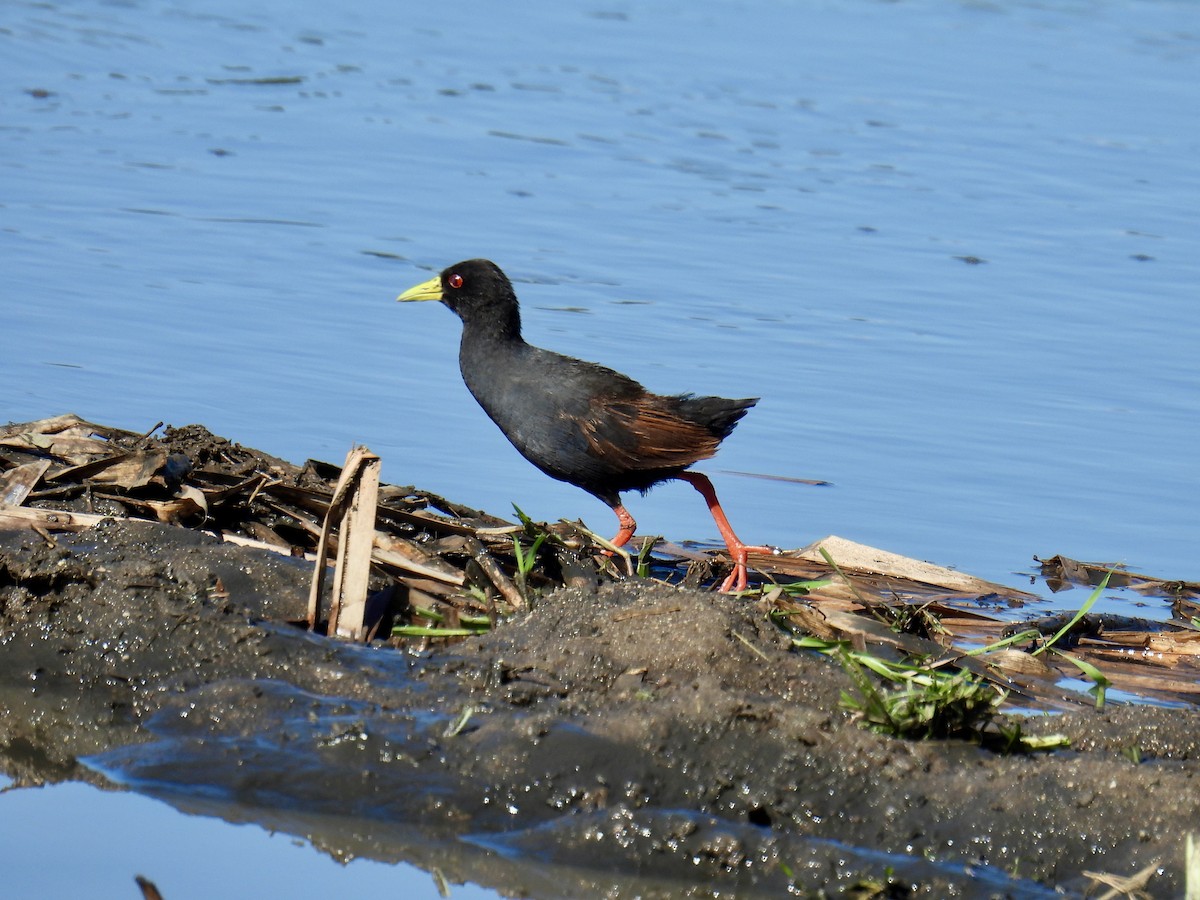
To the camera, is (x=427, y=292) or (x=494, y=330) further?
(x=427, y=292)

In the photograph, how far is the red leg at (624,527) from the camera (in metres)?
8.15

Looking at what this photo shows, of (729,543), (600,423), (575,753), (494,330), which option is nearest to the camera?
(575,753)

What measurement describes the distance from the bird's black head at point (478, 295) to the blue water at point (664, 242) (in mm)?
870

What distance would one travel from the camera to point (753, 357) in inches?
451

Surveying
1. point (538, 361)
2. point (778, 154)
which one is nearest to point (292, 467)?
point (538, 361)

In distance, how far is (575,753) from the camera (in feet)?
17.7

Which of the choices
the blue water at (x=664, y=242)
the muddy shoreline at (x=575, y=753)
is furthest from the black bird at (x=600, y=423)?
the muddy shoreline at (x=575, y=753)

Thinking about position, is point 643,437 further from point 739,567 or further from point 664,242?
point 664,242

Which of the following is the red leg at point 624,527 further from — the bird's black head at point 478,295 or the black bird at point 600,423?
the bird's black head at point 478,295

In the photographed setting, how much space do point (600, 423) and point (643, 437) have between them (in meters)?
0.21

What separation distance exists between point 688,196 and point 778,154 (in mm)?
1681

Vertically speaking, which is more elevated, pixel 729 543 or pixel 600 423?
pixel 600 423

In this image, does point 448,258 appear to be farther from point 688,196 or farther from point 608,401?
point 608,401

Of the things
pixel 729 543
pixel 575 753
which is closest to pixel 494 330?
pixel 729 543
